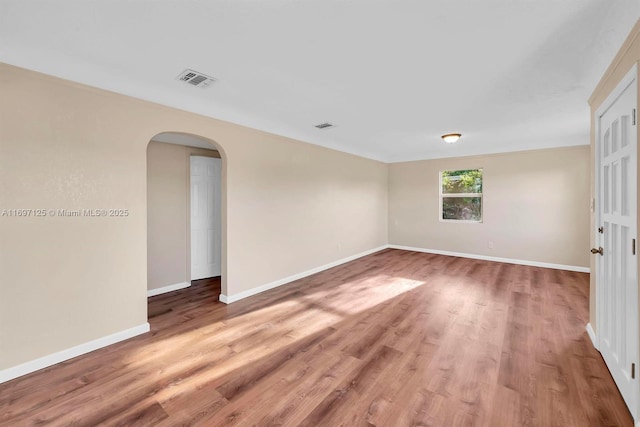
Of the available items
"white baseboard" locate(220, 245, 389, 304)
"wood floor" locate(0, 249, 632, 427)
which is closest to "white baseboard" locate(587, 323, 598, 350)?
"wood floor" locate(0, 249, 632, 427)

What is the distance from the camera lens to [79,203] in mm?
2275

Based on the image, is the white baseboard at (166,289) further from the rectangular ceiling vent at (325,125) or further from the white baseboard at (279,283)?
the rectangular ceiling vent at (325,125)

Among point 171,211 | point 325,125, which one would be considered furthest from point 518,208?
point 171,211

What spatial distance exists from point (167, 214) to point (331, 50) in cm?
334

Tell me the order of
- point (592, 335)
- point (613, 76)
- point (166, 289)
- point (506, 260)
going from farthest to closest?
point (506, 260) → point (166, 289) → point (592, 335) → point (613, 76)

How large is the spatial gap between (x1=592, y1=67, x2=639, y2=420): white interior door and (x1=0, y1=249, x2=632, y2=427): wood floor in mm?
231

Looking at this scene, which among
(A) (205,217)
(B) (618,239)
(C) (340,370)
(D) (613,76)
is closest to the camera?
(B) (618,239)

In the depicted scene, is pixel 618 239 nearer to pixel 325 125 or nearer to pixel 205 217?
pixel 325 125

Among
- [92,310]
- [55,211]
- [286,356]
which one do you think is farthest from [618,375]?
[55,211]

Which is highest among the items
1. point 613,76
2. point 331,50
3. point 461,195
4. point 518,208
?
point 331,50

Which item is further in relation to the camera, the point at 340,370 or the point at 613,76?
the point at 340,370

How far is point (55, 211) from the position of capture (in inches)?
85.3

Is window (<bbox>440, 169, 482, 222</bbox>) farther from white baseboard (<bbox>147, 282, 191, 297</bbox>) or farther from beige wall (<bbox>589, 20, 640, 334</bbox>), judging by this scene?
white baseboard (<bbox>147, 282, 191, 297</bbox>)

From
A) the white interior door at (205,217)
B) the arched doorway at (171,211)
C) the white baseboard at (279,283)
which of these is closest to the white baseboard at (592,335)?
the white baseboard at (279,283)
